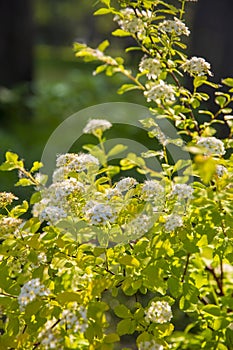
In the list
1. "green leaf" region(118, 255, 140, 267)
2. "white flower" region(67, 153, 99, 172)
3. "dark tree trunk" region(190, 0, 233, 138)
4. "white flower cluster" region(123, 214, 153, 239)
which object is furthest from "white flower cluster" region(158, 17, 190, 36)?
"dark tree trunk" region(190, 0, 233, 138)

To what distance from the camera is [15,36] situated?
917 cm

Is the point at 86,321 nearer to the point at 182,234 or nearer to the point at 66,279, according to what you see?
the point at 66,279

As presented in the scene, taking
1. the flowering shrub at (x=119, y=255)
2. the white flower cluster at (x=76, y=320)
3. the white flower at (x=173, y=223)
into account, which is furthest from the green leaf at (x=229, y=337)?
the white flower cluster at (x=76, y=320)

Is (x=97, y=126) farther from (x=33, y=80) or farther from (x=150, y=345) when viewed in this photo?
(x=33, y=80)

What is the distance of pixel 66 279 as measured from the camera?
57.9 inches

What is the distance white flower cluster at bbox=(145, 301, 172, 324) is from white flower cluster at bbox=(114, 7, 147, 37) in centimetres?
77

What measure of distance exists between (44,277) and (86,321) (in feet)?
0.54

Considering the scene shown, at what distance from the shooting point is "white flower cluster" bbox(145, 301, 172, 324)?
1394 millimetres

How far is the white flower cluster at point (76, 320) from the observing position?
→ 126 centimetres

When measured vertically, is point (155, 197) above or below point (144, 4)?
below

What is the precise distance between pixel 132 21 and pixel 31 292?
32.8 inches

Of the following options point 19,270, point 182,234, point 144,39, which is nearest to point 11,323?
point 19,270

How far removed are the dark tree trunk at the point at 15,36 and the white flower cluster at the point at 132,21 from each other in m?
7.75

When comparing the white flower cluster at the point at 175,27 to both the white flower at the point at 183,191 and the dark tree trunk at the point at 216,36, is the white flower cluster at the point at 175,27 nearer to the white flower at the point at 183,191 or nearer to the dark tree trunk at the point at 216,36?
the white flower at the point at 183,191
